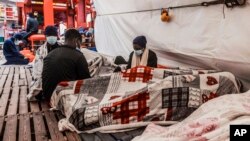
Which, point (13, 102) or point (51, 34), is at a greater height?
point (51, 34)

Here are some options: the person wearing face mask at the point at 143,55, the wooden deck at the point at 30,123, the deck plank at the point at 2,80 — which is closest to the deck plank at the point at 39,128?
the wooden deck at the point at 30,123

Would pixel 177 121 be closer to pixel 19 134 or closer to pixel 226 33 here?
pixel 226 33

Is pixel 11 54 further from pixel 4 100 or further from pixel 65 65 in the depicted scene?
pixel 65 65

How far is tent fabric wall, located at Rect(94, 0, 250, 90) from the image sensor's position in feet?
9.38

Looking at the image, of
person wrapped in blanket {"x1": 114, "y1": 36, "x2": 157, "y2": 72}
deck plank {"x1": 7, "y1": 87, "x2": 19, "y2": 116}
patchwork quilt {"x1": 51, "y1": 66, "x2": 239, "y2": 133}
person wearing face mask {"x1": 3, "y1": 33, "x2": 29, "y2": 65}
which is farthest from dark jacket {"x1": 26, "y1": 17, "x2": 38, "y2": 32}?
patchwork quilt {"x1": 51, "y1": 66, "x2": 239, "y2": 133}

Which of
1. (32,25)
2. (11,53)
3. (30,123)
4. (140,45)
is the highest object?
(32,25)

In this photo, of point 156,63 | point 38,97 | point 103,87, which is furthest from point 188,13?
point 38,97

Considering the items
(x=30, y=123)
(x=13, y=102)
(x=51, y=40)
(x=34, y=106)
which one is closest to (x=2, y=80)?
(x=51, y=40)

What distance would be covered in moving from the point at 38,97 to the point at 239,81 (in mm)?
2393

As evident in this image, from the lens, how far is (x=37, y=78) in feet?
12.6

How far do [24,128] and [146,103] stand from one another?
1.13 meters

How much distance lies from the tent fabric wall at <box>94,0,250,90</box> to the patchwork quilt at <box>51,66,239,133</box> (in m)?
0.28

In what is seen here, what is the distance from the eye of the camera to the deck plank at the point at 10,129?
237cm

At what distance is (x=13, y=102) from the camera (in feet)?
11.6
